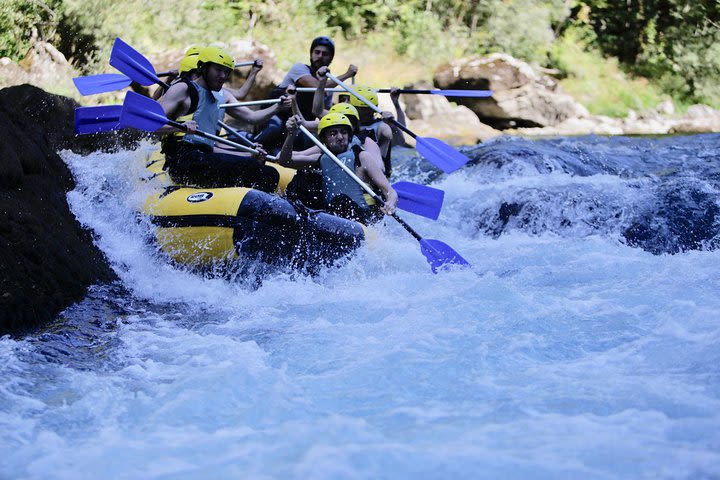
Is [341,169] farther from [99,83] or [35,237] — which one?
[35,237]

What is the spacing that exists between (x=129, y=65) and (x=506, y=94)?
9596 millimetres

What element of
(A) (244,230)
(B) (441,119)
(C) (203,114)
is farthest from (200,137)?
(B) (441,119)

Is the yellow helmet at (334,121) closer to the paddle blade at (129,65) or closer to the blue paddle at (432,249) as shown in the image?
the blue paddle at (432,249)

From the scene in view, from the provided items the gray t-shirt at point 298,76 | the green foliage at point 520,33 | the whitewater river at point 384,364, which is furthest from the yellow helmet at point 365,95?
the green foliage at point 520,33

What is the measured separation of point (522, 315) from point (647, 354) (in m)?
0.76

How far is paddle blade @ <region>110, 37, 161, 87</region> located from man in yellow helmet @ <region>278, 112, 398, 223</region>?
1161mm

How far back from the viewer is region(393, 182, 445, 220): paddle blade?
5602 millimetres

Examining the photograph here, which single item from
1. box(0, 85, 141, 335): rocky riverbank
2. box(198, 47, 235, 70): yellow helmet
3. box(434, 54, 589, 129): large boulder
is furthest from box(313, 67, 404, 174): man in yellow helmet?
box(434, 54, 589, 129): large boulder

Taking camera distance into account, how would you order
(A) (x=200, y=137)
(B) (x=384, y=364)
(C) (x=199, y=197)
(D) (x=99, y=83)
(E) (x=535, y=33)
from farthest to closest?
(E) (x=535, y=33) → (D) (x=99, y=83) → (A) (x=200, y=137) → (C) (x=199, y=197) → (B) (x=384, y=364)

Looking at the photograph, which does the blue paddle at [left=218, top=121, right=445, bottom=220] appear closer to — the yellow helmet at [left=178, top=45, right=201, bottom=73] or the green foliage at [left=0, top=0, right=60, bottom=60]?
the yellow helmet at [left=178, top=45, right=201, bottom=73]

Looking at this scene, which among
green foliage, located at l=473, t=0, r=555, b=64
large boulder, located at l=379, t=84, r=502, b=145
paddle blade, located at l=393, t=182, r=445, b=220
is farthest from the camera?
green foliage, located at l=473, t=0, r=555, b=64

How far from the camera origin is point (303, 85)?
669 centimetres

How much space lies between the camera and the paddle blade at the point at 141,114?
15.7 ft

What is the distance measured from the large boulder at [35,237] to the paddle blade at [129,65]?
75 cm
